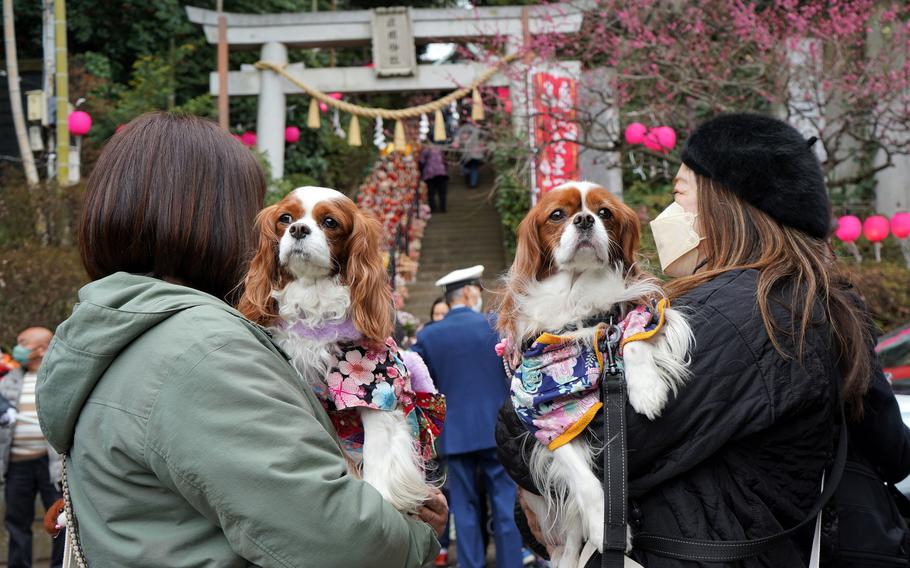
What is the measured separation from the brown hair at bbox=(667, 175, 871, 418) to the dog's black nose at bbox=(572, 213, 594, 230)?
0.45m

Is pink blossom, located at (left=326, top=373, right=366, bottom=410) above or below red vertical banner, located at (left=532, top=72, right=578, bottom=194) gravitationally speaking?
below

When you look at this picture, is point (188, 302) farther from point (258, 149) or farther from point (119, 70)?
point (119, 70)

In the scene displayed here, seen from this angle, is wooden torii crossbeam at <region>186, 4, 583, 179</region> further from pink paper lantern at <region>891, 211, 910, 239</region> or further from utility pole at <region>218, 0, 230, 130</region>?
pink paper lantern at <region>891, 211, 910, 239</region>

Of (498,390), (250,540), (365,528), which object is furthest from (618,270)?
(498,390)

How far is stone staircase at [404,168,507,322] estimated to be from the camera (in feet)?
52.8

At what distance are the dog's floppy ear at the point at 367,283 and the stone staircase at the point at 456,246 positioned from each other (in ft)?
39.8

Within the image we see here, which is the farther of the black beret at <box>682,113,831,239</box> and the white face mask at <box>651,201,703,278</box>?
the white face mask at <box>651,201,703,278</box>

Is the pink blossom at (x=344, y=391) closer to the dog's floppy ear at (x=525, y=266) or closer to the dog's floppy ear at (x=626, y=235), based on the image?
the dog's floppy ear at (x=525, y=266)

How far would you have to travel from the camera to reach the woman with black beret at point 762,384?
77.7 inches

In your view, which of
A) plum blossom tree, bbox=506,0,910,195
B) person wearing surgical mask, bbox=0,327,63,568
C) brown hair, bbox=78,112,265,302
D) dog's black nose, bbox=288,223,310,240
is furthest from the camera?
plum blossom tree, bbox=506,0,910,195

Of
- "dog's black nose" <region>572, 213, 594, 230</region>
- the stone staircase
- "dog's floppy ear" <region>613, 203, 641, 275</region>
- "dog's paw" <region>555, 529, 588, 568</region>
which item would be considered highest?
"dog's black nose" <region>572, 213, 594, 230</region>

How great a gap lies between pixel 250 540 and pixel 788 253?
1565 millimetres

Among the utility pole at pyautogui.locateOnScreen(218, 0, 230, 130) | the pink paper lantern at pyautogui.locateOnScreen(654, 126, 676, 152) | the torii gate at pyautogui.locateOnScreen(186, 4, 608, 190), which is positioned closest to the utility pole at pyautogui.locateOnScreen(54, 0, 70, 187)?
the torii gate at pyautogui.locateOnScreen(186, 4, 608, 190)

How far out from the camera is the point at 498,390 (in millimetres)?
6398
